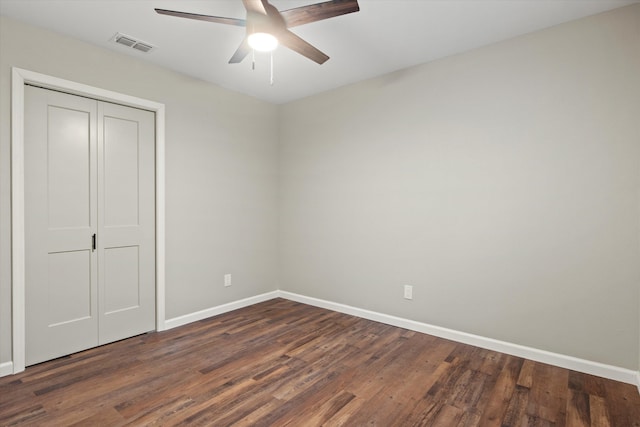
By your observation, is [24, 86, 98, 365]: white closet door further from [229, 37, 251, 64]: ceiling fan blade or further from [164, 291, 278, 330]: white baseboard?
[229, 37, 251, 64]: ceiling fan blade

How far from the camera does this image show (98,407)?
6.74ft

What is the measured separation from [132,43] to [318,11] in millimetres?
1815

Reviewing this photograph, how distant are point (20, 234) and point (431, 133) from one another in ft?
11.4

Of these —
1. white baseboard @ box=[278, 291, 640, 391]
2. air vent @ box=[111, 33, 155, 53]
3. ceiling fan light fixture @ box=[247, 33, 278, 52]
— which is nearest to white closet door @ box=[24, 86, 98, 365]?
air vent @ box=[111, 33, 155, 53]

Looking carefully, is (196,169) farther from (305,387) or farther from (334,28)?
(305,387)

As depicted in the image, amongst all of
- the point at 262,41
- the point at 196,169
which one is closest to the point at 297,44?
the point at 262,41

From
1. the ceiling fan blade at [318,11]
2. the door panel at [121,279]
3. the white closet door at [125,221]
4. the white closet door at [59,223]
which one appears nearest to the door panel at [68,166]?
the white closet door at [59,223]

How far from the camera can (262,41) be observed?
81.4 inches

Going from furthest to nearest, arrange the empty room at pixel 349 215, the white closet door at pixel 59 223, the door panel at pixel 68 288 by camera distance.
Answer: the door panel at pixel 68 288 < the white closet door at pixel 59 223 < the empty room at pixel 349 215

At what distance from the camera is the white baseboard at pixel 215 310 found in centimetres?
342

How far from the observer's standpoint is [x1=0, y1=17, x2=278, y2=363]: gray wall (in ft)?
8.07

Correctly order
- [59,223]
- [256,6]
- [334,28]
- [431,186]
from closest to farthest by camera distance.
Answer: [256,6] → [334,28] → [59,223] → [431,186]

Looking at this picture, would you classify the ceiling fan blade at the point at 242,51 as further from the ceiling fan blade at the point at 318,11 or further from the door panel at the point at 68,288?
the door panel at the point at 68,288

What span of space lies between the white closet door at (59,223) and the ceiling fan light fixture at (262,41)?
1.73 metres
